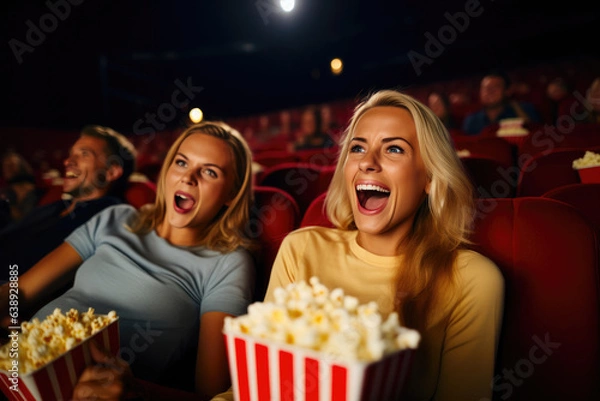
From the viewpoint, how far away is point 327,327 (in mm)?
444

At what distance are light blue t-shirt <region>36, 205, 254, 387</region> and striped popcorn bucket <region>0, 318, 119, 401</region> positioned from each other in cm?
31

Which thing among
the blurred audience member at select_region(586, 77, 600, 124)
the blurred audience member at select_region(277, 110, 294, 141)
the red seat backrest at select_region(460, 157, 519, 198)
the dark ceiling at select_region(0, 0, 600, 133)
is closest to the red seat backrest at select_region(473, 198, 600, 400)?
the red seat backrest at select_region(460, 157, 519, 198)

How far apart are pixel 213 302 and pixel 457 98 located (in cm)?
534

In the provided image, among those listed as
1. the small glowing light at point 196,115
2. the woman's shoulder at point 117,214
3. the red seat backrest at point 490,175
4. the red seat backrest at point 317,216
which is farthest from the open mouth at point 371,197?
the small glowing light at point 196,115

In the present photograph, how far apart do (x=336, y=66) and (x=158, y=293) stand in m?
6.75

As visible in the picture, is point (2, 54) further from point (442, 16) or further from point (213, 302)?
point (442, 16)


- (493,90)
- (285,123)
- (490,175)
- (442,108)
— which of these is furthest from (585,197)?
(285,123)

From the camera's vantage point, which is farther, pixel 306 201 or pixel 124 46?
pixel 124 46

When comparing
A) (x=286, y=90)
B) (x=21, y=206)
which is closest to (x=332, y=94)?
(x=286, y=90)

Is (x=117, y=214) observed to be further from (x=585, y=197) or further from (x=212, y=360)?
(x=585, y=197)

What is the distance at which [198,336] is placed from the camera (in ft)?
3.28

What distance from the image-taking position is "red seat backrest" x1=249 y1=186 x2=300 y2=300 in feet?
3.64

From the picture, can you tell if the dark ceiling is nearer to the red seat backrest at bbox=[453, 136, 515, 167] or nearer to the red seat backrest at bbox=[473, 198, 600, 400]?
the red seat backrest at bbox=[453, 136, 515, 167]

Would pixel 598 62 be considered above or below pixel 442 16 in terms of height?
below
